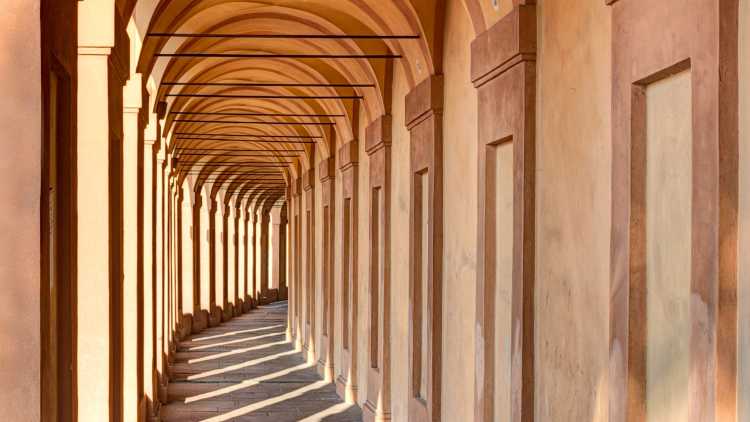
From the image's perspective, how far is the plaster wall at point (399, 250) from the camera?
15930 millimetres

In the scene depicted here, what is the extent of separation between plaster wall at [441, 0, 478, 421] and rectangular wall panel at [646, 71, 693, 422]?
16.1 ft

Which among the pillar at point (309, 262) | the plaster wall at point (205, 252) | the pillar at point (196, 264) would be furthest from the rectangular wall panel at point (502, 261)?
the plaster wall at point (205, 252)

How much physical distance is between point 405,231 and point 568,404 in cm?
800

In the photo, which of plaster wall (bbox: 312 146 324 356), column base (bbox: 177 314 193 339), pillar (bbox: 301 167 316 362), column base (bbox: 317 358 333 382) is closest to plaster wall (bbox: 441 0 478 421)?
column base (bbox: 317 358 333 382)

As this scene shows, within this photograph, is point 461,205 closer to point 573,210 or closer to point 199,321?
point 573,210

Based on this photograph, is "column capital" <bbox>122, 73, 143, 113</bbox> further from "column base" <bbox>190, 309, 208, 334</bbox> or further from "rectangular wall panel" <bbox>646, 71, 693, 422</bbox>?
"column base" <bbox>190, 309, 208, 334</bbox>

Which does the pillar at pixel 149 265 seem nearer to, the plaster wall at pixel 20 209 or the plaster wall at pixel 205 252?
the plaster wall at pixel 20 209

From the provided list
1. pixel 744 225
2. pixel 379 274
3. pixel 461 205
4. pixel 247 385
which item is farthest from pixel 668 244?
pixel 247 385

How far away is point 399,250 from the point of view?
54.6 feet

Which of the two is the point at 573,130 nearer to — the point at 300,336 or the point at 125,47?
the point at 125,47

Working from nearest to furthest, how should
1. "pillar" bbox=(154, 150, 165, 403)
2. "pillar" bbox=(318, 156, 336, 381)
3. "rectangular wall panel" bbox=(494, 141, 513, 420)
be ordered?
"rectangular wall panel" bbox=(494, 141, 513, 420) → "pillar" bbox=(154, 150, 165, 403) → "pillar" bbox=(318, 156, 336, 381)

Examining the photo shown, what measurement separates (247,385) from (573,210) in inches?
700

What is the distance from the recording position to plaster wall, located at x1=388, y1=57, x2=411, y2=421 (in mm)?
15930

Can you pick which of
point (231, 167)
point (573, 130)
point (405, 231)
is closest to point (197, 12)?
point (405, 231)
